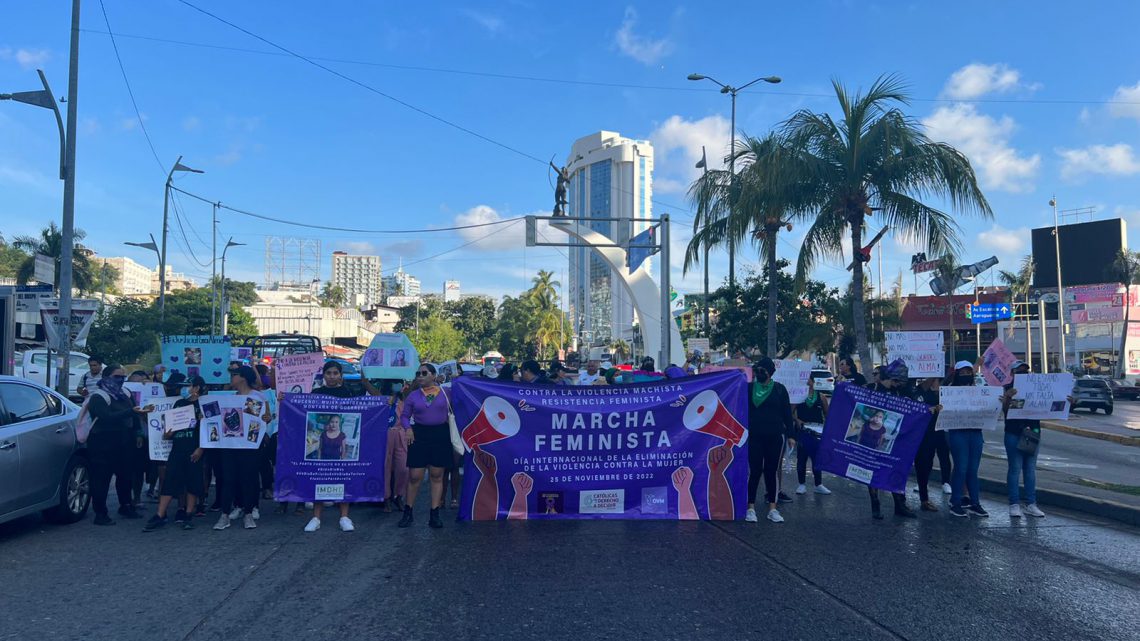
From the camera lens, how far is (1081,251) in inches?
2306

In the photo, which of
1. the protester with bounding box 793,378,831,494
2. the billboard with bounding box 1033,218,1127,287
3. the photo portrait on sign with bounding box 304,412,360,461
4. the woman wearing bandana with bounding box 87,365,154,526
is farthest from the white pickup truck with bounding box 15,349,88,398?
the billboard with bounding box 1033,218,1127,287

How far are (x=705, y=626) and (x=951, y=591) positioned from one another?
214 cm

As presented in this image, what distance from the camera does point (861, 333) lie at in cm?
1708

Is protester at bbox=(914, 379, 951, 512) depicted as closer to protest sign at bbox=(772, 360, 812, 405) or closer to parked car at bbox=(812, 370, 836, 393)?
protest sign at bbox=(772, 360, 812, 405)

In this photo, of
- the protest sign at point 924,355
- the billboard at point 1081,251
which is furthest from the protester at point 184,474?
the billboard at point 1081,251

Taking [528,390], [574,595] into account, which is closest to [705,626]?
[574,595]

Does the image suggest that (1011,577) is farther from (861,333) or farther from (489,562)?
(861,333)

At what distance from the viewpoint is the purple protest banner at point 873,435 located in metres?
8.88

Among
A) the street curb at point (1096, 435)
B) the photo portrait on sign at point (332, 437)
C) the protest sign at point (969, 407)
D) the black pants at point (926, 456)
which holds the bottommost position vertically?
the street curb at point (1096, 435)

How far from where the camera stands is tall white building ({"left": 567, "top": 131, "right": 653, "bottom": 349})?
150000mm

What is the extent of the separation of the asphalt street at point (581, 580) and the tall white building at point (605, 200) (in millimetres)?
132330

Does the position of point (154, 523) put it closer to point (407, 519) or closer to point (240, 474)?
point (240, 474)

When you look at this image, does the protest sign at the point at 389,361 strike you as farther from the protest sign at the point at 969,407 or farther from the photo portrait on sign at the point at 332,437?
the protest sign at the point at 969,407

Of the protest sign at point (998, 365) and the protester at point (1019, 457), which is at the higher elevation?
the protest sign at point (998, 365)
